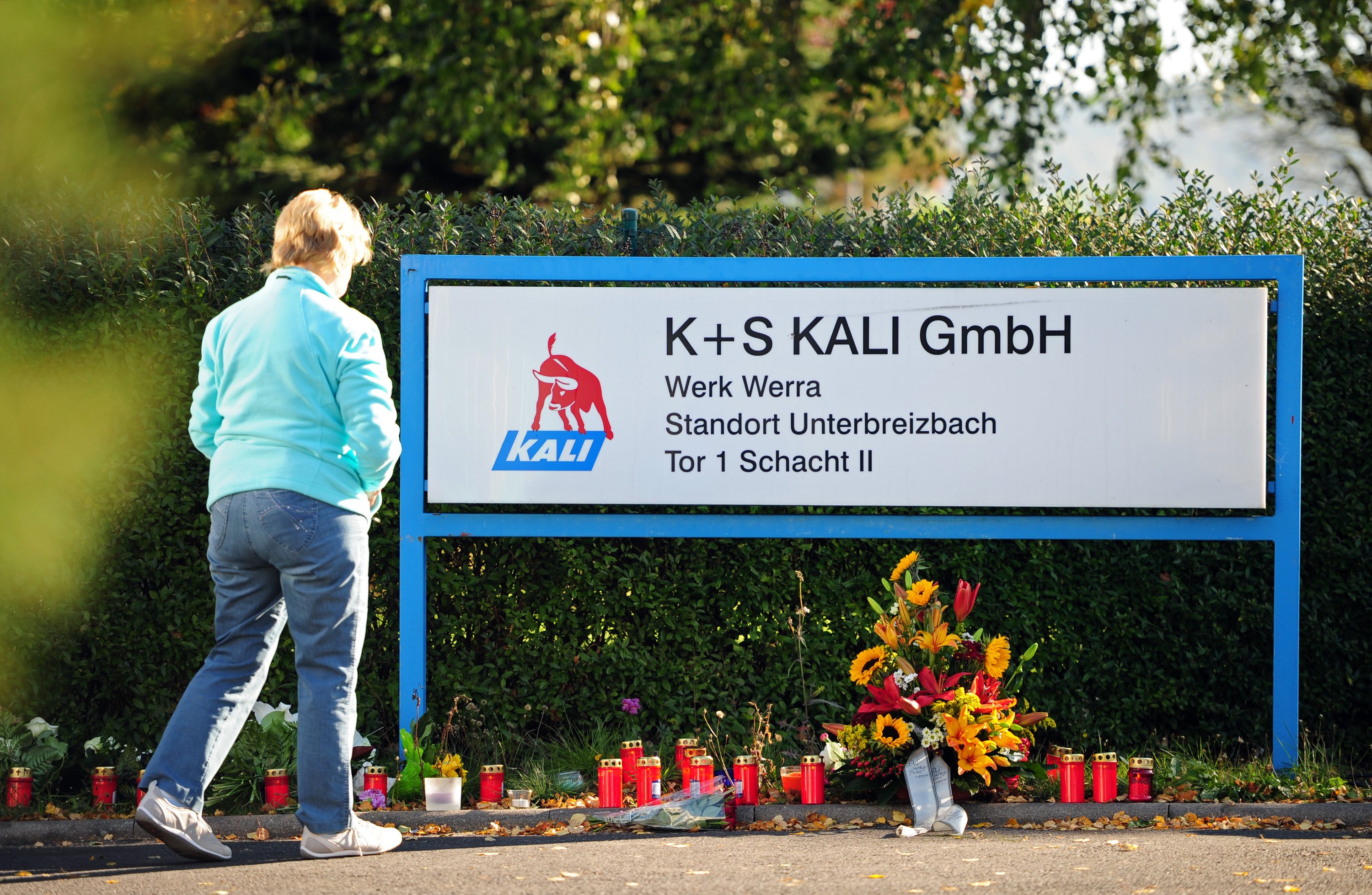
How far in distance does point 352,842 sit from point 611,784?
101 centimetres

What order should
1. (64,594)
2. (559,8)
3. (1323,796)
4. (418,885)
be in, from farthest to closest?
(559,8), (64,594), (1323,796), (418,885)

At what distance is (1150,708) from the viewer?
→ 522 cm

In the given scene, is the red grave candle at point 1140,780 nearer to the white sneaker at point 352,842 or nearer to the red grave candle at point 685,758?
the red grave candle at point 685,758

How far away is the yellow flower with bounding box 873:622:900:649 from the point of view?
15.2ft

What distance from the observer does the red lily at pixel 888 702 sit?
4445 mm

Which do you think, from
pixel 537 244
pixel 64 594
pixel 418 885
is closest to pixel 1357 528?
pixel 537 244

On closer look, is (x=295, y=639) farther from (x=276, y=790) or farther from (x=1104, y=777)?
(x=1104, y=777)

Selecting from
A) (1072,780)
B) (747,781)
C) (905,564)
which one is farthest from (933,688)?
(747,781)

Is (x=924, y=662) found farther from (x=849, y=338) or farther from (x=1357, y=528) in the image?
(x=1357, y=528)

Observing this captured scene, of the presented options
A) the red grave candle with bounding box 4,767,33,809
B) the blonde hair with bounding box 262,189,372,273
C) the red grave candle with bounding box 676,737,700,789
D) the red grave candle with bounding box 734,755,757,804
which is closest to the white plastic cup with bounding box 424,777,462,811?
the red grave candle with bounding box 676,737,700,789

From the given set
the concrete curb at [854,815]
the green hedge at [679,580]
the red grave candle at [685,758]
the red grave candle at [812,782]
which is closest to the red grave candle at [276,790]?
the concrete curb at [854,815]

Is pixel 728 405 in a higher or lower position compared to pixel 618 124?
lower

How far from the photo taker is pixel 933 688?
448cm

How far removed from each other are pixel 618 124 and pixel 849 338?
886 centimetres
